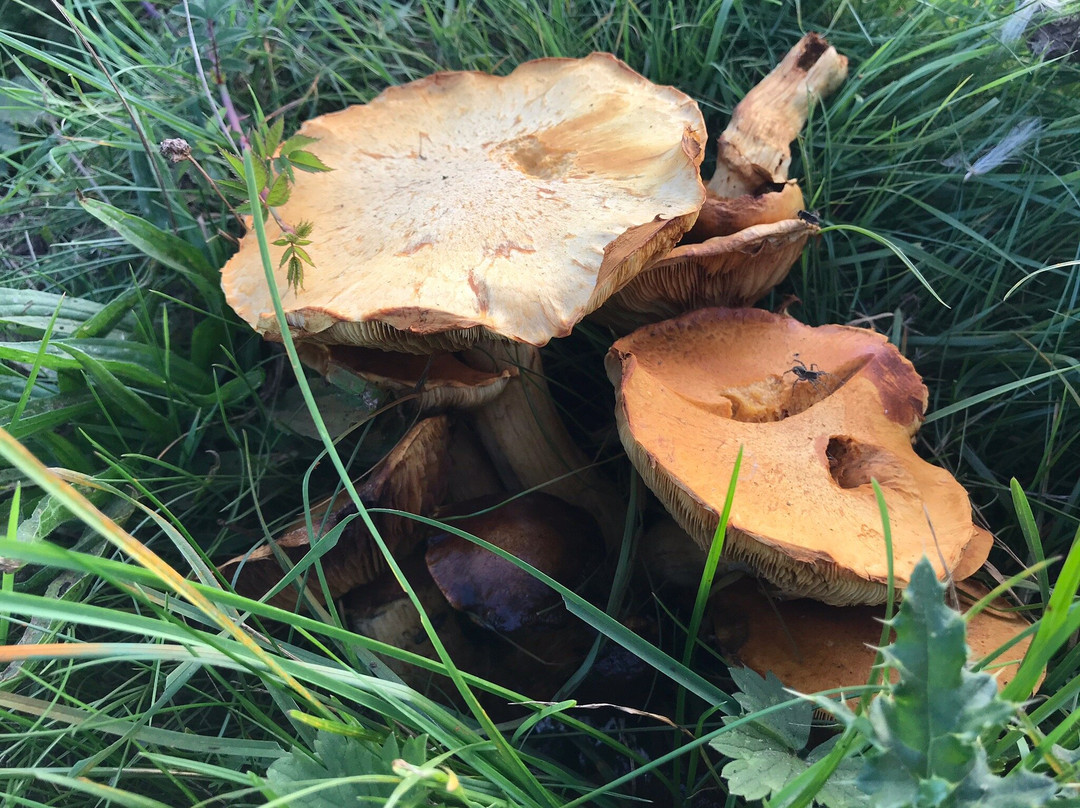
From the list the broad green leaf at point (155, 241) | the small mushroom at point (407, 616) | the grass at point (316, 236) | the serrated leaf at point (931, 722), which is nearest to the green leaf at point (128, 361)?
the grass at point (316, 236)

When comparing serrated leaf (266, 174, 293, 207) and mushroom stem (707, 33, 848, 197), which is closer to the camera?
serrated leaf (266, 174, 293, 207)

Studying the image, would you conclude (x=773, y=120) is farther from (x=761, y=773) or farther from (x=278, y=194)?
(x=761, y=773)

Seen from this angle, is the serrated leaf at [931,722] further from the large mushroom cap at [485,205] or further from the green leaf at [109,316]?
the green leaf at [109,316]

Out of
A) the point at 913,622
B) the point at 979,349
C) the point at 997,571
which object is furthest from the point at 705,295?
the point at 913,622

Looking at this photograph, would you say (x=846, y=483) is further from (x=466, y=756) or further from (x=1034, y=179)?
(x=1034, y=179)

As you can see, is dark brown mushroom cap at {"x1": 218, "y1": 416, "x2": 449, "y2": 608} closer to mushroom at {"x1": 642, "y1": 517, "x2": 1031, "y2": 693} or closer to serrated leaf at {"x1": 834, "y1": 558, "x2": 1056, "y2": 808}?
mushroom at {"x1": 642, "y1": 517, "x2": 1031, "y2": 693}

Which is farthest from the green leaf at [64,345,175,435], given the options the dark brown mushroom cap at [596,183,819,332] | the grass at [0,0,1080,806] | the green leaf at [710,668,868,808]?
the green leaf at [710,668,868,808]
